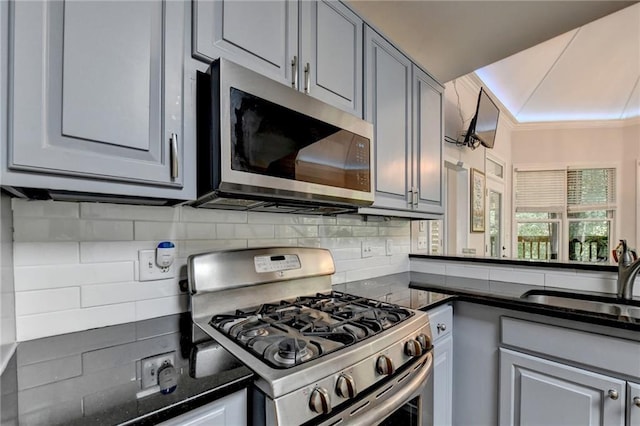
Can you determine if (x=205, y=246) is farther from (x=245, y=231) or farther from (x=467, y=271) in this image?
(x=467, y=271)

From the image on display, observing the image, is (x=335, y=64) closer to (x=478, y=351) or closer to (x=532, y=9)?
(x=532, y=9)

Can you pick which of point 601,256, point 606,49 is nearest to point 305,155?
point 606,49

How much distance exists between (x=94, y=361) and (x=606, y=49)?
16.5 feet

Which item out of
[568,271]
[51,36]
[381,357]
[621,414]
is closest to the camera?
[51,36]

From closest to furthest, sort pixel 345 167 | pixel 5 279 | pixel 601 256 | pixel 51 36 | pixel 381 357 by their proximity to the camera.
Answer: pixel 51 36 → pixel 5 279 → pixel 381 357 → pixel 345 167 → pixel 601 256

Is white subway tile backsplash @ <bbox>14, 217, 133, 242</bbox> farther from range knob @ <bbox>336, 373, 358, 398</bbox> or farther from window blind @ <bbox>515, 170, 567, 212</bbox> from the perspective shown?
window blind @ <bbox>515, 170, 567, 212</bbox>

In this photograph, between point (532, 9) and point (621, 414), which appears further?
point (532, 9)

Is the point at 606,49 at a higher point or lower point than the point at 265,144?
higher

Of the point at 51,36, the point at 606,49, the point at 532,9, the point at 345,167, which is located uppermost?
the point at 606,49

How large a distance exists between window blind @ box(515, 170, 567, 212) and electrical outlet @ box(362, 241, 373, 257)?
4.12 metres

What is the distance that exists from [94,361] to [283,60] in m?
1.12

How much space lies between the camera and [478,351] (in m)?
1.49

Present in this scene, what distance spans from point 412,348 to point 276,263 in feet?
2.11

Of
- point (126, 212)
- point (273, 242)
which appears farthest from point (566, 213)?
point (126, 212)
